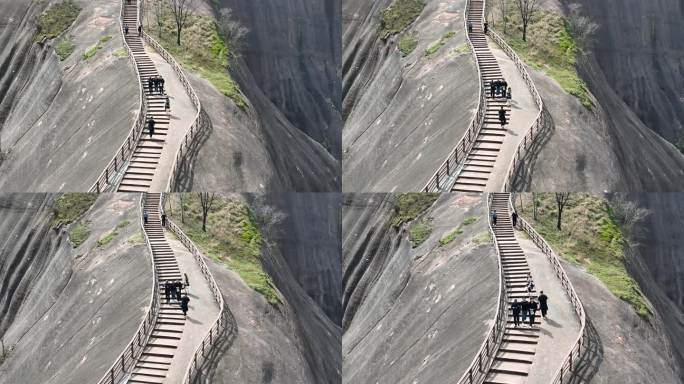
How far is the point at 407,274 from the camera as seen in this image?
8019 centimetres

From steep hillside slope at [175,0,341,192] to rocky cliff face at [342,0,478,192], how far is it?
100 centimetres

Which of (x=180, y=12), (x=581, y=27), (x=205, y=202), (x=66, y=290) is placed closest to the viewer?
(x=66, y=290)

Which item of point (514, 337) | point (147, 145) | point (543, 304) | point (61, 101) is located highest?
point (147, 145)

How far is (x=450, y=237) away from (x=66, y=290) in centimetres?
1795

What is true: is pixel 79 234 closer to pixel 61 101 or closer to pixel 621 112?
pixel 61 101

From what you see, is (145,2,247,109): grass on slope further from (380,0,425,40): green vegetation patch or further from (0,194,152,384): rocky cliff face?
(0,194,152,384): rocky cliff face

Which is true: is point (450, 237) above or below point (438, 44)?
below

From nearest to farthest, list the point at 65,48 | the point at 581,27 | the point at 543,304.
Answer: the point at 543,304
the point at 581,27
the point at 65,48

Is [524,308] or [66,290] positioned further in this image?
[66,290]

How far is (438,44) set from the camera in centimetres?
8862

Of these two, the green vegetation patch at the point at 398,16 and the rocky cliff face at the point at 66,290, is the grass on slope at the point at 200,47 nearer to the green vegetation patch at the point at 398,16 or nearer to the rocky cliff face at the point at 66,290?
the green vegetation patch at the point at 398,16

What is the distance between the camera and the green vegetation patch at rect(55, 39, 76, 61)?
89.1 metres

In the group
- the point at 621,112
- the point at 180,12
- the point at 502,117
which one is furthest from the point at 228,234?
the point at 621,112

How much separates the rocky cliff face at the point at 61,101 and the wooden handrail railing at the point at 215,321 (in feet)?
15.7
